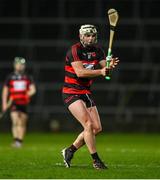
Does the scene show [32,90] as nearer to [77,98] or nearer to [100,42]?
[77,98]

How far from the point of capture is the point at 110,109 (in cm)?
2864

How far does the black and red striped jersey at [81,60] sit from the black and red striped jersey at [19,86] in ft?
28.7

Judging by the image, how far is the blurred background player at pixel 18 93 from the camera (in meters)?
20.9

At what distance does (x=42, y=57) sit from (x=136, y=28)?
375 cm

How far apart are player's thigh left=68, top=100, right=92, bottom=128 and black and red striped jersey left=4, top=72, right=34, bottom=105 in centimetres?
895

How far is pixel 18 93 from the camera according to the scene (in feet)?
70.5

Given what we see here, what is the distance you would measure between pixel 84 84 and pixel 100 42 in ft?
59.3

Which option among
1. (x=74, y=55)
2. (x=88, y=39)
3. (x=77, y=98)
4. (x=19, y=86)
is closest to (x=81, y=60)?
(x=74, y=55)

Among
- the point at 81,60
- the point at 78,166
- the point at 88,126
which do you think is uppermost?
the point at 81,60

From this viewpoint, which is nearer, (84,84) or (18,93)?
(84,84)

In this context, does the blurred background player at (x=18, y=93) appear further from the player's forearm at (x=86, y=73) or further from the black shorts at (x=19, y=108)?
the player's forearm at (x=86, y=73)

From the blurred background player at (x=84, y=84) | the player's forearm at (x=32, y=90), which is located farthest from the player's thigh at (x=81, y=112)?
the player's forearm at (x=32, y=90)

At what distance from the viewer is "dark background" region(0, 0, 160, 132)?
28359 mm

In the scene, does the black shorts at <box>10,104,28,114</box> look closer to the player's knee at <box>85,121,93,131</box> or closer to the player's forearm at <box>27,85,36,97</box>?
the player's forearm at <box>27,85,36,97</box>
